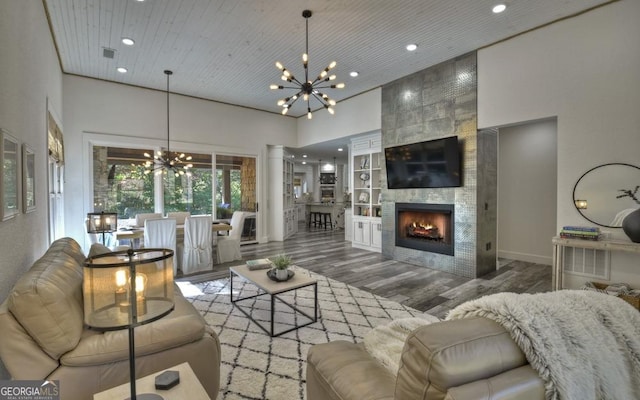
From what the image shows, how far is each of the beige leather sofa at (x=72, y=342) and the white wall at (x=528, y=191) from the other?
6.12 m

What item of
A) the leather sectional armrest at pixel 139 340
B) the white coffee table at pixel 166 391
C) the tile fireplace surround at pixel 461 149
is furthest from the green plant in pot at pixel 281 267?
the tile fireplace surround at pixel 461 149

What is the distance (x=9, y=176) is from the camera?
1850 mm

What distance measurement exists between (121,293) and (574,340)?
5.25ft

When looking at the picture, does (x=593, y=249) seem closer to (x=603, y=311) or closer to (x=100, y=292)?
(x=603, y=311)

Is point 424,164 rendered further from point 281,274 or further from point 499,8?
point 281,274

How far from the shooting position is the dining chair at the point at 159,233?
4469mm

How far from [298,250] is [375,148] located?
9.82 ft

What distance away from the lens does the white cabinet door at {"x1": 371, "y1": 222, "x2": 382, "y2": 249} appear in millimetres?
6614

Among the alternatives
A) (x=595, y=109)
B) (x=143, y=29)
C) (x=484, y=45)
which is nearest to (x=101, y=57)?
(x=143, y=29)

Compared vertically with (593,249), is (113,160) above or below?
above

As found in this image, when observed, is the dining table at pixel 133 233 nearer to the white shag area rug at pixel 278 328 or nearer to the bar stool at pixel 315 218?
the white shag area rug at pixel 278 328

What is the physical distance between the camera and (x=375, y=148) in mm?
6773

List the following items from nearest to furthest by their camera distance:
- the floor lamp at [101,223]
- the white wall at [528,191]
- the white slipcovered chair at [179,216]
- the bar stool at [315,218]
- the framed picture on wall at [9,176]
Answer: the framed picture on wall at [9,176] < the floor lamp at [101,223] < the white wall at [528,191] < the white slipcovered chair at [179,216] < the bar stool at [315,218]

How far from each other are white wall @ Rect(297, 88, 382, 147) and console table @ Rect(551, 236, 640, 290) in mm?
3757
